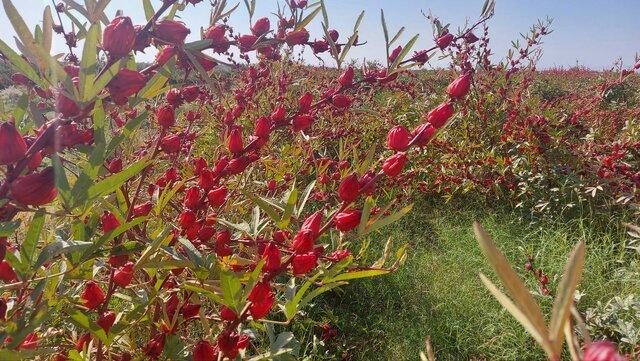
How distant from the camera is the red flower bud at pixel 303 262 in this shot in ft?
2.48

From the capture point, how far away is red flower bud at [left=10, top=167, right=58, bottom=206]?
0.54 metres

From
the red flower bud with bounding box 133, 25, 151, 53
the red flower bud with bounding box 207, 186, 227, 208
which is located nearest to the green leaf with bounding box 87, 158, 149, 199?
the red flower bud with bounding box 133, 25, 151, 53

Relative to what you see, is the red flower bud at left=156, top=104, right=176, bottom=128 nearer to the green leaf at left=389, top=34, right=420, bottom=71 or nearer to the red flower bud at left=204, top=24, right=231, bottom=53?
the red flower bud at left=204, top=24, right=231, bottom=53

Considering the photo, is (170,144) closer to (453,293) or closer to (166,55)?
(166,55)

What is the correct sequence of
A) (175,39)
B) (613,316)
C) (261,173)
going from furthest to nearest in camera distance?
(261,173), (613,316), (175,39)

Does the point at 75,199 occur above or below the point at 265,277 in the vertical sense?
above

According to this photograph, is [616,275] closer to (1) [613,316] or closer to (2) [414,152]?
(1) [613,316]

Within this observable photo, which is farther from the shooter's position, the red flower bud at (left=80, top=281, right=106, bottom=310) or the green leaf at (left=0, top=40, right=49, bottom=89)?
the red flower bud at (left=80, top=281, right=106, bottom=310)

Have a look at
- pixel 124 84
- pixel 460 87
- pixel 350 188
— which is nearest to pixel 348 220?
pixel 350 188

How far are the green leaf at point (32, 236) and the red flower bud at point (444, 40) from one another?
0.81 m

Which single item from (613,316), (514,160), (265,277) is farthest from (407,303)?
(265,277)

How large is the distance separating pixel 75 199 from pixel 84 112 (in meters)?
0.12

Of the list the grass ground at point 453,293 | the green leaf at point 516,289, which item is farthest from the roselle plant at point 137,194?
the grass ground at point 453,293

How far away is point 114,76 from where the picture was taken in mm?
593
